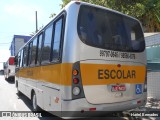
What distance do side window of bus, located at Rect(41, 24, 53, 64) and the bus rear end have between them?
134 centimetres

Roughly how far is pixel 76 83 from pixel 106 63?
91 cm

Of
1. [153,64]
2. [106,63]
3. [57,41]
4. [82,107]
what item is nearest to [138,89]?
[106,63]

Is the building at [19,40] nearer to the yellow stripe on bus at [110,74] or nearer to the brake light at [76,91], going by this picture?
the yellow stripe on bus at [110,74]

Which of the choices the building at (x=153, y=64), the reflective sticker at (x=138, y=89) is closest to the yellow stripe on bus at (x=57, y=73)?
the reflective sticker at (x=138, y=89)

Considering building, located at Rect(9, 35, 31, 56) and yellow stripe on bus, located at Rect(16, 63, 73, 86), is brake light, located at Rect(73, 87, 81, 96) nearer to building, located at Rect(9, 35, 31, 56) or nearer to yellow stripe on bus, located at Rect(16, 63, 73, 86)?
yellow stripe on bus, located at Rect(16, 63, 73, 86)

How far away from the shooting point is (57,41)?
608 centimetres

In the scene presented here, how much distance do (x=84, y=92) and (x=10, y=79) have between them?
2572 centimetres

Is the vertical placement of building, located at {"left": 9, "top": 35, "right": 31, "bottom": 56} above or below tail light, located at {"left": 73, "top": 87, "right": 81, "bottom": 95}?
above

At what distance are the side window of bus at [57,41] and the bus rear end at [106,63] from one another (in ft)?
1.75

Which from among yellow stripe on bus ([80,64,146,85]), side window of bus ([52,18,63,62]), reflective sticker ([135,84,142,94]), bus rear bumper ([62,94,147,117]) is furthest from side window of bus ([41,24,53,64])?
reflective sticker ([135,84,142,94])

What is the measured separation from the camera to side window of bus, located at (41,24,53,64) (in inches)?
265

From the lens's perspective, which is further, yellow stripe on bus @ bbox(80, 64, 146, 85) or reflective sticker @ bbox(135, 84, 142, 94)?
reflective sticker @ bbox(135, 84, 142, 94)

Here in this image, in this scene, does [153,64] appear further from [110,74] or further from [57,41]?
[57,41]

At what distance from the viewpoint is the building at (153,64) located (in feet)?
32.3
